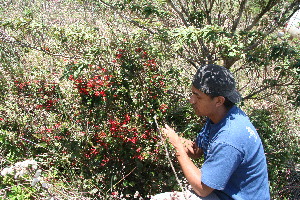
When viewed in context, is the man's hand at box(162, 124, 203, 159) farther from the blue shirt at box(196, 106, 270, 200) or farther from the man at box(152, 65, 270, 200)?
the blue shirt at box(196, 106, 270, 200)

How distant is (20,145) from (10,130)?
0.25 meters

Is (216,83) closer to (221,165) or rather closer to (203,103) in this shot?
(203,103)

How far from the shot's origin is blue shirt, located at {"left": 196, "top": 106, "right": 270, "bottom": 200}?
166 cm

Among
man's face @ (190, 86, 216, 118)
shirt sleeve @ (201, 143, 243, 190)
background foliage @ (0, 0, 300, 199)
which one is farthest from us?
background foliage @ (0, 0, 300, 199)

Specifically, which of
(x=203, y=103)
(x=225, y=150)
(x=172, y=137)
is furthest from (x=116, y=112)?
(x=225, y=150)

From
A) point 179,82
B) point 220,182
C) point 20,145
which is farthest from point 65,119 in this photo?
point 220,182

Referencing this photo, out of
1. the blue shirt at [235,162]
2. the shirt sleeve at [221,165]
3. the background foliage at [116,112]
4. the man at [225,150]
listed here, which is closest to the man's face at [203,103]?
the man at [225,150]

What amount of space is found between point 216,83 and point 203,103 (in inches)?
6.9

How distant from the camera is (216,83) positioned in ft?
6.02

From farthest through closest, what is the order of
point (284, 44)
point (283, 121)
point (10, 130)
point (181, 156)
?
point (283, 121)
point (10, 130)
point (284, 44)
point (181, 156)

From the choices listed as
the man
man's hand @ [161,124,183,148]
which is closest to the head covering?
the man

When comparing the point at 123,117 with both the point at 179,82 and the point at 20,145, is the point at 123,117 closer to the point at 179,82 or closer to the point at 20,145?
the point at 179,82

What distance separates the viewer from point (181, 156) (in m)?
2.00

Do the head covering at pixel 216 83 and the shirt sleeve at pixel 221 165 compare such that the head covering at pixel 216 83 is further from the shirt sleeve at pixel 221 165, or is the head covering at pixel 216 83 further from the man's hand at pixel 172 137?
the man's hand at pixel 172 137
